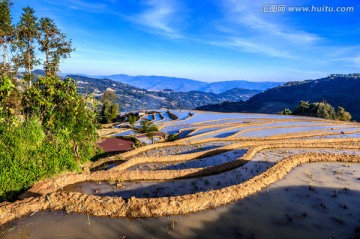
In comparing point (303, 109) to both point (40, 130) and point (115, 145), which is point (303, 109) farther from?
point (40, 130)

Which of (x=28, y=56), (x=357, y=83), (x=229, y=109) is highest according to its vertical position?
(x=357, y=83)

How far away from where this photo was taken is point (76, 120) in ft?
52.5

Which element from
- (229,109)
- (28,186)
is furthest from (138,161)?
(229,109)

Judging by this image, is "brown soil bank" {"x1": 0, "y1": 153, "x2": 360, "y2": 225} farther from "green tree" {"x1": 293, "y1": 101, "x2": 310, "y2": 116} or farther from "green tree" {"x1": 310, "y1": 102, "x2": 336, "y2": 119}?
"green tree" {"x1": 293, "y1": 101, "x2": 310, "y2": 116}

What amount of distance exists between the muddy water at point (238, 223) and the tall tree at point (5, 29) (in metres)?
20.7

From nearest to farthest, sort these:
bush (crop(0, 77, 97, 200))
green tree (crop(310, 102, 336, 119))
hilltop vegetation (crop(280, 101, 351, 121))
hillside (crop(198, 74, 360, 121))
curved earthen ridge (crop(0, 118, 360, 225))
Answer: curved earthen ridge (crop(0, 118, 360, 225)), bush (crop(0, 77, 97, 200)), green tree (crop(310, 102, 336, 119)), hilltop vegetation (crop(280, 101, 351, 121)), hillside (crop(198, 74, 360, 121))

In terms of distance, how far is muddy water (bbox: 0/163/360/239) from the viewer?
8367 mm

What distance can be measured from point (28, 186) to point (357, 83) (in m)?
201

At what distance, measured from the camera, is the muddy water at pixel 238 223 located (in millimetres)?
8367

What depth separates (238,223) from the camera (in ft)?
→ 30.4

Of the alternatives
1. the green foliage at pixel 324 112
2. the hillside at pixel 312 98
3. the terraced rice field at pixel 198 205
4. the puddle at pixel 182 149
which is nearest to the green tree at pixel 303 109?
the green foliage at pixel 324 112

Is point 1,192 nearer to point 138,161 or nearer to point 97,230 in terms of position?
point 97,230

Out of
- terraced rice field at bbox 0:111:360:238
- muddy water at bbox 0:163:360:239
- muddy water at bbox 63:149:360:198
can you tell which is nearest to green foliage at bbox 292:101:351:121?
terraced rice field at bbox 0:111:360:238

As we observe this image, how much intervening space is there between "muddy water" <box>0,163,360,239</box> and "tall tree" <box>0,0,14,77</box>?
20695 mm
